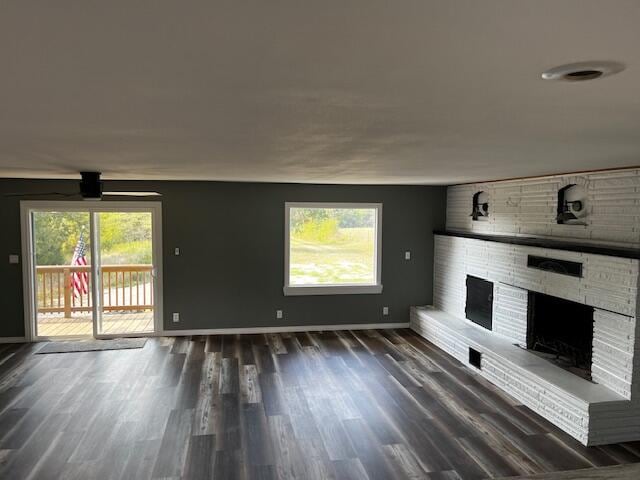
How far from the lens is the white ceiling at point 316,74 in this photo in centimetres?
91

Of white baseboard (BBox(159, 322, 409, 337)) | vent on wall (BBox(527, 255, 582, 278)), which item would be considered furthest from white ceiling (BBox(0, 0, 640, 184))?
white baseboard (BBox(159, 322, 409, 337))

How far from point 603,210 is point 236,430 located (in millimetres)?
3852

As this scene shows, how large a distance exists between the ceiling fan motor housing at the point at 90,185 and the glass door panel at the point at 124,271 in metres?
1.99

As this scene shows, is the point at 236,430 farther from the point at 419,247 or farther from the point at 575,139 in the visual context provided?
the point at 419,247

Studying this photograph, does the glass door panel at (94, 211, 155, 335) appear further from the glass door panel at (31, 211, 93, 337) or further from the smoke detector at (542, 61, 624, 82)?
the smoke detector at (542, 61, 624, 82)

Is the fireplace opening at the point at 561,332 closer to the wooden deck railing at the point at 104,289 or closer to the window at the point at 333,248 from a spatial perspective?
the window at the point at 333,248

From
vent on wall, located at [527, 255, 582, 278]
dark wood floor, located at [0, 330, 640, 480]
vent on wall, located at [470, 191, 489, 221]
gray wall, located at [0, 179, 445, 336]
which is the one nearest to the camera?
dark wood floor, located at [0, 330, 640, 480]

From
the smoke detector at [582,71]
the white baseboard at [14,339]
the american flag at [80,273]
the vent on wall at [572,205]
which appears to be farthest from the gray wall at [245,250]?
the smoke detector at [582,71]

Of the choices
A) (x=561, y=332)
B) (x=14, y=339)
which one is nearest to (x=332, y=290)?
(x=561, y=332)

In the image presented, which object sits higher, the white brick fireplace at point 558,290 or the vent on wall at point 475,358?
the white brick fireplace at point 558,290

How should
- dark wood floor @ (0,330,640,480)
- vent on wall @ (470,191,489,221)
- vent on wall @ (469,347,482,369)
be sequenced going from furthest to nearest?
1. vent on wall @ (470,191,489,221)
2. vent on wall @ (469,347,482,369)
3. dark wood floor @ (0,330,640,480)

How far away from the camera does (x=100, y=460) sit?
11.3 ft

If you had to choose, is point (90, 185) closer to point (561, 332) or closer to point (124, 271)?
point (124, 271)

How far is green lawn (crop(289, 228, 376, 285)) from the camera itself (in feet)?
23.2
